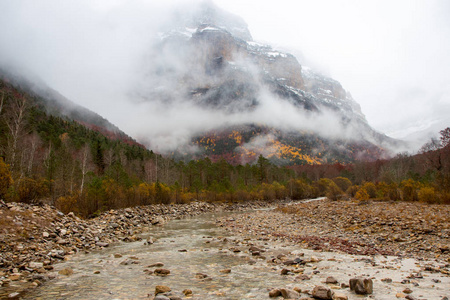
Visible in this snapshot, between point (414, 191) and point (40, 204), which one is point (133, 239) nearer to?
point (40, 204)

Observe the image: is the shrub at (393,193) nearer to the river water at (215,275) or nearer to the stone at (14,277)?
the river water at (215,275)

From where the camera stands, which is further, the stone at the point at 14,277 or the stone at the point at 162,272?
the stone at the point at 162,272

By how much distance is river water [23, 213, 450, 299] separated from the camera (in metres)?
8.11

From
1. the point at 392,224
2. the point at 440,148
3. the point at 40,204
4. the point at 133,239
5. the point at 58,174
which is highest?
the point at 440,148

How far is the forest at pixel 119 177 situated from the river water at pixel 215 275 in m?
12.9

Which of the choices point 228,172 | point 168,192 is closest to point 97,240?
point 168,192

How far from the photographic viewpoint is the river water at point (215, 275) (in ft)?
26.6

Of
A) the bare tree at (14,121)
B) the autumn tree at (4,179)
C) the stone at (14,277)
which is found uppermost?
the bare tree at (14,121)

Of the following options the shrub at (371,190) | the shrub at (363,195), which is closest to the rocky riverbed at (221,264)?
the shrub at (363,195)

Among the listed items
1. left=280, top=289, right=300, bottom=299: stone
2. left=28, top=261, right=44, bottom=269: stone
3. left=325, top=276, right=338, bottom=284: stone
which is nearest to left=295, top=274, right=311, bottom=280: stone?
left=325, top=276, right=338, bottom=284: stone

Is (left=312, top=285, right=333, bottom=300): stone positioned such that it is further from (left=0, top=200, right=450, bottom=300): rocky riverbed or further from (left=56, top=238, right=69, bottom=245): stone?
(left=56, top=238, right=69, bottom=245): stone

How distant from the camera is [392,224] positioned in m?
18.0

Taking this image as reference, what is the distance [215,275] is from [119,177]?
1715 inches

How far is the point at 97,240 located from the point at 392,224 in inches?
884
